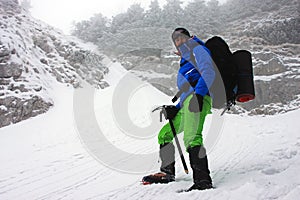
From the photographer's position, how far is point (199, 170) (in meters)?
2.56

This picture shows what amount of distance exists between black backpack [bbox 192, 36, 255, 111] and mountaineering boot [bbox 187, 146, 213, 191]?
2.00 ft

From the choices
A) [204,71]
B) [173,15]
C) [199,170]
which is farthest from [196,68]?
[173,15]

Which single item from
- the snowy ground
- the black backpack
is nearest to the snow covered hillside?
the snowy ground

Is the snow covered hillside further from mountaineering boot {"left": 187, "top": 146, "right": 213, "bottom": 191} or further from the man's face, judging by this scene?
mountaineering boot {"left": 187, "top": 146, "right": 213, "bottom": 191}

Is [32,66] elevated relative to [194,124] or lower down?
elevated

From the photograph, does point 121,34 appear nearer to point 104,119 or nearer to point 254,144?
point 104,119

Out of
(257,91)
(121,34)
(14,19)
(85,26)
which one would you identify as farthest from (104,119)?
(85,26)

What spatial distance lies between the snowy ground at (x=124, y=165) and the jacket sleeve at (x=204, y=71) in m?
1.08

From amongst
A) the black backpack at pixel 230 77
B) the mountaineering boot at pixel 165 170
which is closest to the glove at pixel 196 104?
the black backpack at pixel 230 77

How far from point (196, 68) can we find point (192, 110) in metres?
0.61

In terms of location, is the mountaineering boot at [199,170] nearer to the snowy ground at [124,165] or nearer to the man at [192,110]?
the man at [192,110]

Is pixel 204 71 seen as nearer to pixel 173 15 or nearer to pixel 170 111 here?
pixel 170 111

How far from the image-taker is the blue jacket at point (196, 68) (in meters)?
2.66

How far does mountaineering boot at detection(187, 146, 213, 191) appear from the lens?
A: 2496 mm
